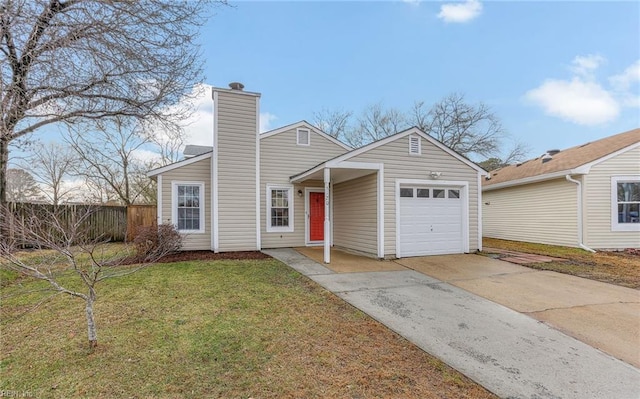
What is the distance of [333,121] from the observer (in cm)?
2598

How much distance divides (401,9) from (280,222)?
351 inches

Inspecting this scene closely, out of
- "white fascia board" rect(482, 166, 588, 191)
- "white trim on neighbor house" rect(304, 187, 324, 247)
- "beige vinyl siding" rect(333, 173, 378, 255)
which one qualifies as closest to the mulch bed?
"white trim on neighbor house" rect(304, 187, 324, 247)

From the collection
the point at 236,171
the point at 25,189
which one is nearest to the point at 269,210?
the point at 236,171

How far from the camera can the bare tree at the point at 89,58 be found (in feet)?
18.7

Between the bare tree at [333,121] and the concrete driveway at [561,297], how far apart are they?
62.6 ft

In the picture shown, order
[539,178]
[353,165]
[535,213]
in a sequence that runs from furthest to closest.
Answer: [535,213], [539,178], [353,165]

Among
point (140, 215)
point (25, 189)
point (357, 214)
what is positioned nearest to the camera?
point (357, 214)

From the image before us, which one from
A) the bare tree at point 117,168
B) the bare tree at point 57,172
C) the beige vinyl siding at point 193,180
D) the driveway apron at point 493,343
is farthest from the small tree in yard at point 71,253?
the bare tree at point 57,172

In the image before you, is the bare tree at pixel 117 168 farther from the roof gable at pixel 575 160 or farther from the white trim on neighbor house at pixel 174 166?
the roof gable at pixel 575 160

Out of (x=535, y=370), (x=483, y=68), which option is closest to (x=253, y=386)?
(x=535, y=370)

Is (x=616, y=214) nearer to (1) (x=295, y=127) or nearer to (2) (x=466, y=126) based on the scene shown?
(1) (x=295, y=127)

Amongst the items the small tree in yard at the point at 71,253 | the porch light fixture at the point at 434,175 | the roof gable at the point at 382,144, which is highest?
the roof gable at the point at 382,144

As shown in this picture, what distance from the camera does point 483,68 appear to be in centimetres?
1376

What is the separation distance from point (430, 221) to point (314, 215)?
4.36 metres
